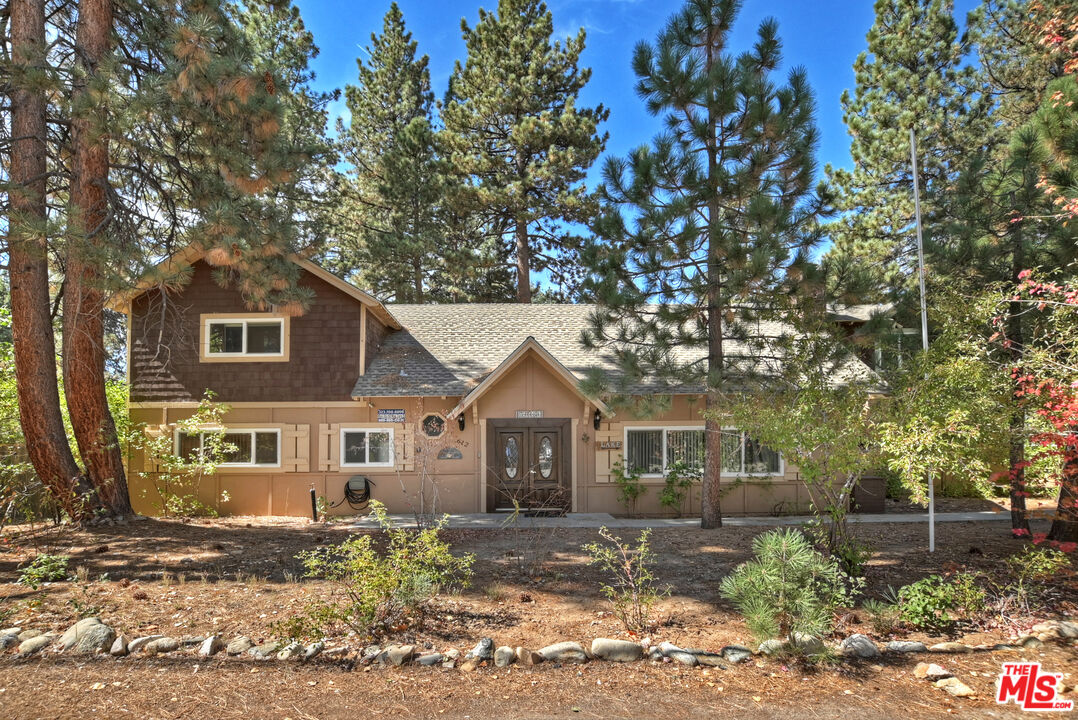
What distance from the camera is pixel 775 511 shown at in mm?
12367

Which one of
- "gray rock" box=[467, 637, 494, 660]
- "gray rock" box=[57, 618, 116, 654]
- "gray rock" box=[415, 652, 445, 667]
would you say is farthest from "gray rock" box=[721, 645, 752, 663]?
"gray rock" box=[57, 618, 116, 654]

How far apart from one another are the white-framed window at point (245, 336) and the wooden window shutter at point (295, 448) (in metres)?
1.74

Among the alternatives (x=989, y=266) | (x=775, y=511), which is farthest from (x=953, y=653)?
(x=775, y=511)

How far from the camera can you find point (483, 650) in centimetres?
473

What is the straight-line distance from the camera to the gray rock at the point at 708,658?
4.68 meters

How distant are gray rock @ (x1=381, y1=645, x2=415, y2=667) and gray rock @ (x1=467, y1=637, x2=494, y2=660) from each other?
0.49 meters

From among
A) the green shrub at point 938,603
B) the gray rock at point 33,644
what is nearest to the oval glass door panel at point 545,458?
the green shrub at point 938,603

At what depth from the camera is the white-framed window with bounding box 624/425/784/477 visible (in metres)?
12.3

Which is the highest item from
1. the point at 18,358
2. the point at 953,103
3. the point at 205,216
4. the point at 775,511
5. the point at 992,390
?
the point at 953,103

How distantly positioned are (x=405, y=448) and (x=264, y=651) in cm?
747

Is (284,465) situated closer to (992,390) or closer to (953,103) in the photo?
(992,390)

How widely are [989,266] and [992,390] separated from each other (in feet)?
11.6

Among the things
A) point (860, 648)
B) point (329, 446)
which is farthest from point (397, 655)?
point (329, 446)

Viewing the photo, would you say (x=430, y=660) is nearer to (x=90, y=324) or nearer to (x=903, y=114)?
(x=90, y=324)
